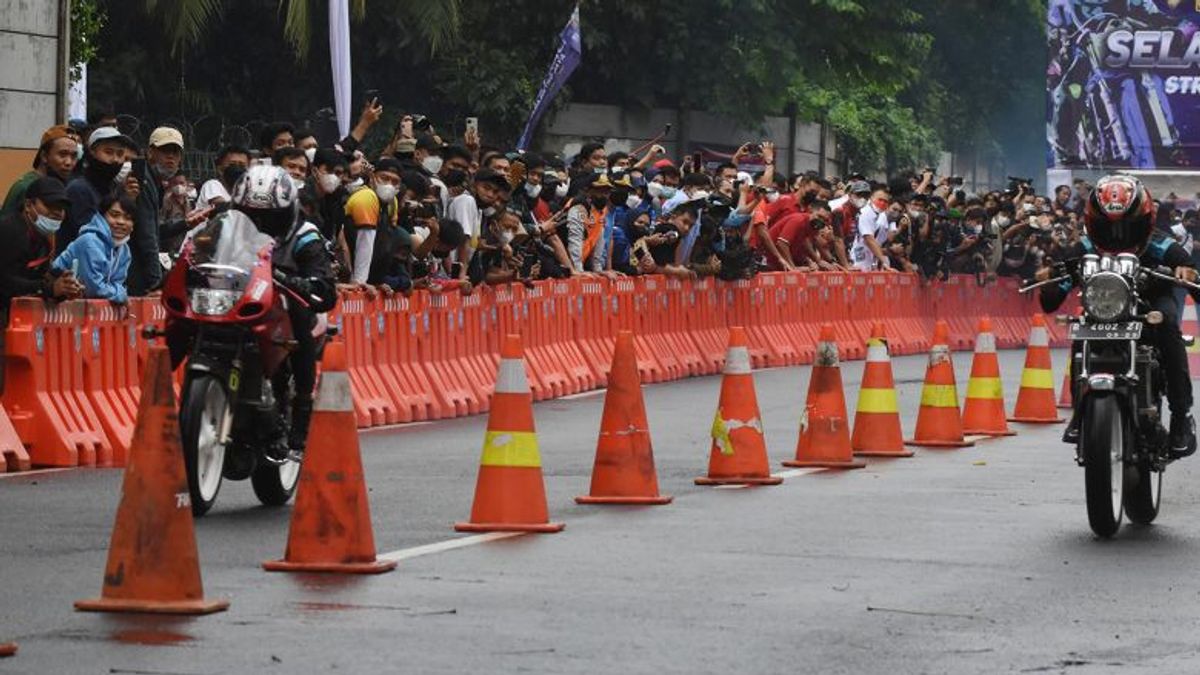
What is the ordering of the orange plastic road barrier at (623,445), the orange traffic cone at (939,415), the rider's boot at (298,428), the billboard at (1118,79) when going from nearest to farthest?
1. the rider's boot at (298,428)
2. the orange plastic road barrier at (623,445)
3. the orange traffic cone at (939,415)
4. the billboard at (1118,79)

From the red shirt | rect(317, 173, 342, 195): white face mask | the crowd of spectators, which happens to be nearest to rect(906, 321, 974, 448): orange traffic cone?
the crowd of spectators

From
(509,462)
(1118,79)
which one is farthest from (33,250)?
(1118,79)

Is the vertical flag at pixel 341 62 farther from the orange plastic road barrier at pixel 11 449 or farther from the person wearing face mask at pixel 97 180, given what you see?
the orange plastic road barrier at pixel 11 449

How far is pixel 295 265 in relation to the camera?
13.7 m

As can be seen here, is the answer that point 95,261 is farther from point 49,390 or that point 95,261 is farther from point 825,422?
point 825,422

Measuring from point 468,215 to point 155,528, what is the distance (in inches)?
505

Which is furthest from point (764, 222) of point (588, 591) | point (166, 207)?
point (588, 591)

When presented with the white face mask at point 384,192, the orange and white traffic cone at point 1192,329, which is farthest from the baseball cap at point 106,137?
the orange and white traffic cone at point 1192,329

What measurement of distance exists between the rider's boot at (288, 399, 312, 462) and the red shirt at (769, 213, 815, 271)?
60.5ft

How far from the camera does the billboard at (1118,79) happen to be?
46688 millimetres

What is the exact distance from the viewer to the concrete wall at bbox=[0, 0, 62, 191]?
24031 mm

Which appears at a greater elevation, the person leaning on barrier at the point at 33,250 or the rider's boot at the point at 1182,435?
the person leaning on barrier at the point at 33,250

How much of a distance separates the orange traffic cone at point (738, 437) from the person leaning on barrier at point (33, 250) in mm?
3780

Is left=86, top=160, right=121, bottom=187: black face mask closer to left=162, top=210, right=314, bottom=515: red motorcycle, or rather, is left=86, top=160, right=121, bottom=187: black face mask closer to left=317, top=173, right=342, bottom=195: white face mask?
left=317, top=173, right=342, bottom=195: white face mask
